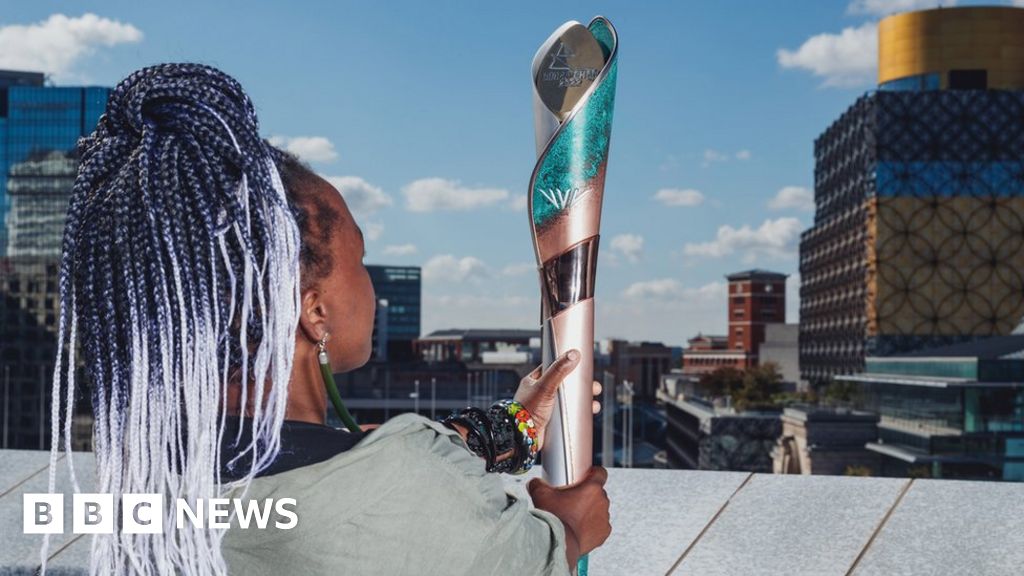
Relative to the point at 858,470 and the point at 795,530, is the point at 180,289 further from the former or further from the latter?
the point at 858,470

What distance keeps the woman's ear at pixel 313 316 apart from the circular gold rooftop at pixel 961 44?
3404 inches

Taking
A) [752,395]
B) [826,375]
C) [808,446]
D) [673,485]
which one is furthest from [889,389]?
[673,485]

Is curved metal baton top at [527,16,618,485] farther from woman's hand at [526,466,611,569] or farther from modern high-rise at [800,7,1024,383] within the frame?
modern high-rise at [800,7,1024,383]

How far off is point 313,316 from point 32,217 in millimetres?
92308

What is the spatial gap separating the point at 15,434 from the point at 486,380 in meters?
36.6

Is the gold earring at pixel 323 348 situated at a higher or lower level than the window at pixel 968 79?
lower

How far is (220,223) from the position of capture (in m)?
1.56

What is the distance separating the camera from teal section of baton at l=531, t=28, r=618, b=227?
2.83 m

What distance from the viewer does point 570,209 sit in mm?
2861

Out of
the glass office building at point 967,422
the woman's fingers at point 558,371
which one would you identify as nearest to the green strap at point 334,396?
the woman's fingers at point 558,371

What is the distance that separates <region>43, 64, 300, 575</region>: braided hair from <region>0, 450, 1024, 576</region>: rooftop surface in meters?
2.70

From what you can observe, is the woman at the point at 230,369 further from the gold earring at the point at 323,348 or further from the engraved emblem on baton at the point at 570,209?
the engraved emblem on baton at the point at 570,209

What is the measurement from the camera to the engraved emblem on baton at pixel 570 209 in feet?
9.27

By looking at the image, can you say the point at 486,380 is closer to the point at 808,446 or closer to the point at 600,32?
the point at 808,446
